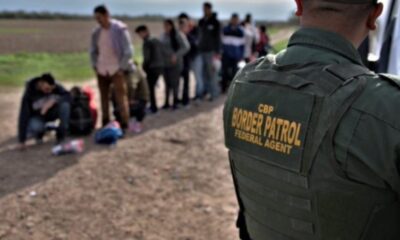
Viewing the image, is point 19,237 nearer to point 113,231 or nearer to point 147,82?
point 113,231

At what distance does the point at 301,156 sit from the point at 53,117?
564cm

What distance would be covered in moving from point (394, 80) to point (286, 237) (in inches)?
21.7

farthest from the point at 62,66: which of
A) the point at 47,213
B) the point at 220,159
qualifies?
the point at 47,213

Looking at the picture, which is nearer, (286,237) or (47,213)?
(286,237)

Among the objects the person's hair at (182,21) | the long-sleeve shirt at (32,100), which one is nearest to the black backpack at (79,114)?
the long-sleeve shirt at (32,100)

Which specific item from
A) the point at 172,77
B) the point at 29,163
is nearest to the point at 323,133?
the point at 29,163

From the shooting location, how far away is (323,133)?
1345 millimetres

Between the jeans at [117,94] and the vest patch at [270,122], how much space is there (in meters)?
5.41

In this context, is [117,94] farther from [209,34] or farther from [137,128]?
[209,34]

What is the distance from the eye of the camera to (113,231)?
167 inches

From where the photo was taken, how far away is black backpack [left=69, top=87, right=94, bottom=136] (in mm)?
6918

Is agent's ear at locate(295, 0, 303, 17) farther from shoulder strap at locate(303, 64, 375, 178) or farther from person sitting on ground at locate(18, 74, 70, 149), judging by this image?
person sitting on ground at locate(18, 74, 70, 149)

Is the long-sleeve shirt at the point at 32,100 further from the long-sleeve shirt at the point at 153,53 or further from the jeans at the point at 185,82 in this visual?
the jeans at the point at 185,82

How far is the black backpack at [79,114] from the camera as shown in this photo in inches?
272
